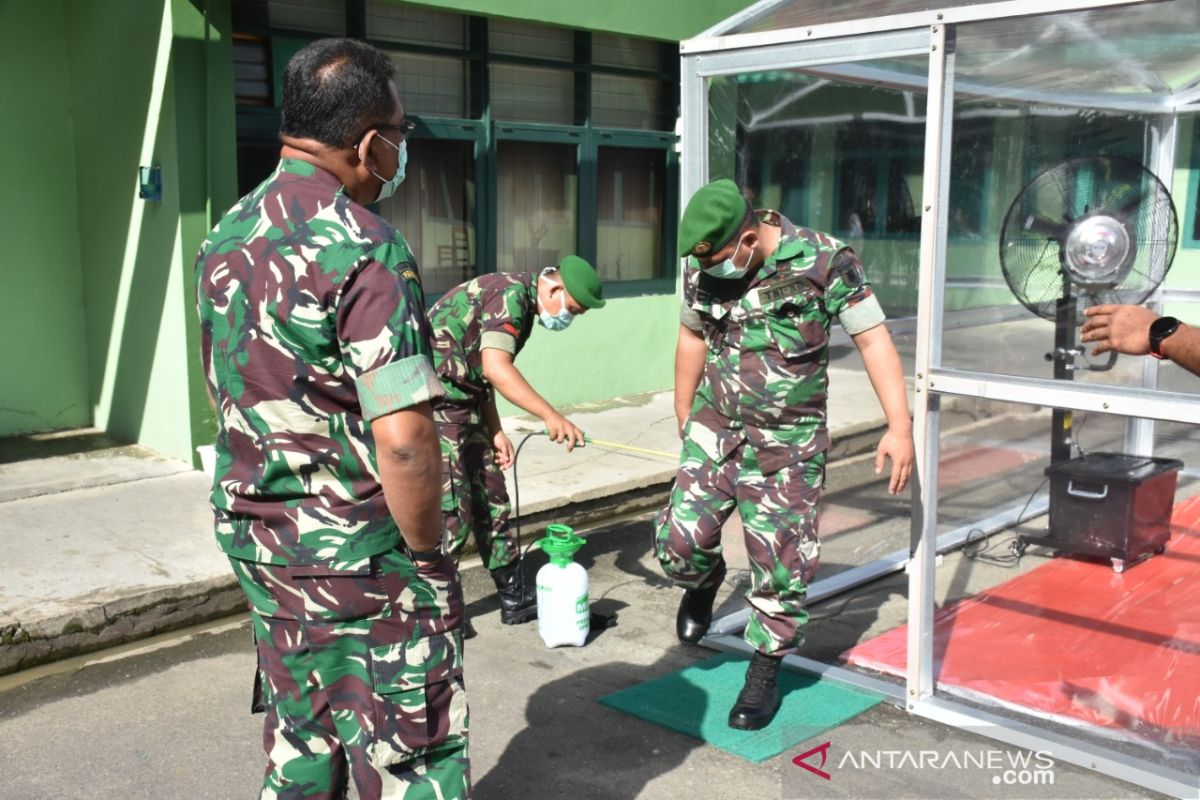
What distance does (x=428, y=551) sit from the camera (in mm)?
2273

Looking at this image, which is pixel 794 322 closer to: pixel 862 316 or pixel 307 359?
pixel 862 316

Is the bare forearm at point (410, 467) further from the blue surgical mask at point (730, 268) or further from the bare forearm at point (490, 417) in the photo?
the bare forearm at point (490, 417)

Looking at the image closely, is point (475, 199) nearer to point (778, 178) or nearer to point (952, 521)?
point (778, 178)

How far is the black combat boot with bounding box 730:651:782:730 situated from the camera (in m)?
3.86

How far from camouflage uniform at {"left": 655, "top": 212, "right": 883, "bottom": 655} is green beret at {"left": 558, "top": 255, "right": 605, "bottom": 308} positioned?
0.43 metres

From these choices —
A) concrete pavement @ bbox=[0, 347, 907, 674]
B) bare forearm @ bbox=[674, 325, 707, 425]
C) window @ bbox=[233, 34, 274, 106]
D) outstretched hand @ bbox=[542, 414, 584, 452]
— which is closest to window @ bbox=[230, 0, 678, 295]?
window @ bbox=[233, 34, 274, 106]

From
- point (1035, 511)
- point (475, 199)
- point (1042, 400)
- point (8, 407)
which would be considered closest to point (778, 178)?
point (1042, 400)

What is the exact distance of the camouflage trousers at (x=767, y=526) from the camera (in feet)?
12.7

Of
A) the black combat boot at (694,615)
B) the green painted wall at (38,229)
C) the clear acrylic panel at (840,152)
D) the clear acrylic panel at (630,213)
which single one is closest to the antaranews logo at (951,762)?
the black combat boot at (694,615)

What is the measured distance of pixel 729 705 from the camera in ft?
13.4

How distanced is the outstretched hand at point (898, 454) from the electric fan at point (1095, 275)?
1.59m

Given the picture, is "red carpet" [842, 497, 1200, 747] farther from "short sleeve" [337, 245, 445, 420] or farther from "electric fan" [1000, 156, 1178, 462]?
"short sleeve" [337, 245, 445, 420]

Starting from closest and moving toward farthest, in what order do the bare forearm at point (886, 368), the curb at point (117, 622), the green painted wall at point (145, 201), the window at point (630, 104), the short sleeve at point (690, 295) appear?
the bare forearm at point (886, 368), the short sleeve at point (690, 295), the curb at point (117, 622), the green painted wall at point (145, 201), the window at point (630, 104)

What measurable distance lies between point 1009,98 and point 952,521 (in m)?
2.33
